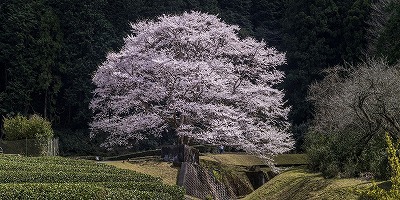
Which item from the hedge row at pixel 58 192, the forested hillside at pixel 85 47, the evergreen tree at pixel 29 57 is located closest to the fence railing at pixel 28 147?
the hedge row at pixel 58 192

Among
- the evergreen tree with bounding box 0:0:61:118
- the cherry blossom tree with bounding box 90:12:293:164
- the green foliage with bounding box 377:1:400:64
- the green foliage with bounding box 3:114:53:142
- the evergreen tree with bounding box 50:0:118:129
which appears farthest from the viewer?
the evergreen tree with bounding box 50:0:118:129

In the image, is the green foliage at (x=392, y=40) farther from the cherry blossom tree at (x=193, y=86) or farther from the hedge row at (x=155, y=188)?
the hedge row at (x=155, y=188)

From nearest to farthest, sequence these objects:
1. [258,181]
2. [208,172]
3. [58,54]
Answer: [208,172]
[258,181]
[58,54]

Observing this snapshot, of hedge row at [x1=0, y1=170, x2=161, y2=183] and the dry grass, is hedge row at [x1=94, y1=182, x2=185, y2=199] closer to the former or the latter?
hedge row at [x1=0, y1=170, x2=161, y2=183]

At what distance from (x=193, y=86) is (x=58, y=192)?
14.2 metres

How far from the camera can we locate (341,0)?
146ft

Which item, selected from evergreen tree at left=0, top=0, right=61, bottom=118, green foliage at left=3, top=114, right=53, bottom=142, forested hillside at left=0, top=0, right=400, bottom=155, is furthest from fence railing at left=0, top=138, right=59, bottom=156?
forested hillside at left=0, top=0, right=400, bottom=155

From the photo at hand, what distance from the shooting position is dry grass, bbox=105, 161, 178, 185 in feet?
75.0

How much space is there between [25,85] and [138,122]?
15.5 m

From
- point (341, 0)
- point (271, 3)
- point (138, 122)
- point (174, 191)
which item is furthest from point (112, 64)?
point (271, 3)

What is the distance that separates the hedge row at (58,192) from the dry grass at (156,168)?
880 cm

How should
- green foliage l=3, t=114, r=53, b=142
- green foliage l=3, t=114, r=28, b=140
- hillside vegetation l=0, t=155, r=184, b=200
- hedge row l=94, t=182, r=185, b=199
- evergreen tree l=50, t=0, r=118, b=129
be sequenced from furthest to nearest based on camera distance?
evergreen tree l=50, t=0, r=118, b=129 < green foliage l=3, t=114, r=28, b=140 < green foliage l=3, t=114, r=53, b=142 < hedge row l=94, t=182, r=185, b=199 < hillside vegetation l=0, t=155, r=184, b=200

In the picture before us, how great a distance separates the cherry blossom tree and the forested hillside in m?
10.7

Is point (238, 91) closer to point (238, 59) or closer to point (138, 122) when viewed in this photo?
point (238, 59)
